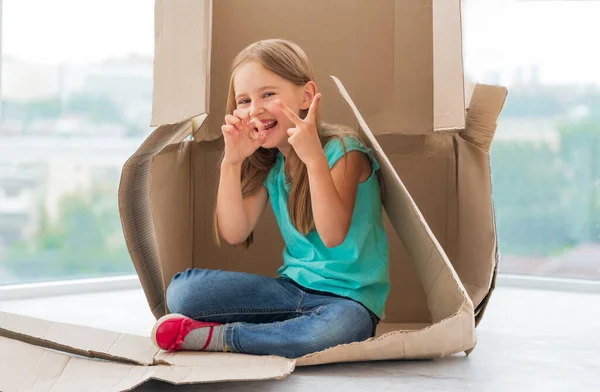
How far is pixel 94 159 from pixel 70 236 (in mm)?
169

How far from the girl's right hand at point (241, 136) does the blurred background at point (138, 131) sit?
712mm

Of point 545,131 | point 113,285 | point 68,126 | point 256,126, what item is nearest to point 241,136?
point 256,126

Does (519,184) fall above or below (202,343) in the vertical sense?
above

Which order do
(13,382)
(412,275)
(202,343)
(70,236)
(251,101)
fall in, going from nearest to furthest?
(13,382) < (202,343) < (251,101) < (412,275) < (70,236)

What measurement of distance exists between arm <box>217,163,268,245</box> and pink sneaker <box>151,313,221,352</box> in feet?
0.55

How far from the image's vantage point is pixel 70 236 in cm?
168

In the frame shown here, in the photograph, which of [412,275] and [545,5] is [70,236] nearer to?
[412,275]

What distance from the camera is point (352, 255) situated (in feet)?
3.31

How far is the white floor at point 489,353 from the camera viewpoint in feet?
2.65

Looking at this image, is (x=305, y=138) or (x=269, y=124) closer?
(x=305, y=138)

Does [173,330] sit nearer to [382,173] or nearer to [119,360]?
[119,360]

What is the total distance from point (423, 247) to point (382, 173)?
4.7 inches

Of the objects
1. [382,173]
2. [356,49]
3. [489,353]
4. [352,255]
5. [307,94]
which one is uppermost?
[356,49]

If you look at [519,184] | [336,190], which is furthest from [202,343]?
[519,184]
